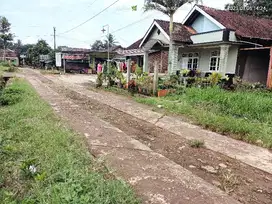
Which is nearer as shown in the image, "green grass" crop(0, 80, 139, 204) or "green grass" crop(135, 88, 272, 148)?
"green grass" crop(0, 80, 139, 204)

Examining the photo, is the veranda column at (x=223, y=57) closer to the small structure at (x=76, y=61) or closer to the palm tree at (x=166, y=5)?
the palm tree at (x=166, y=5)

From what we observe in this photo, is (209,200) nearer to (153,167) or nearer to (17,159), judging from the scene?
(153,167)

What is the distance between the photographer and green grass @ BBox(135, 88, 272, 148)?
504 centimetres

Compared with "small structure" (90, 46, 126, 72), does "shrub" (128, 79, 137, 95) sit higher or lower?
lower

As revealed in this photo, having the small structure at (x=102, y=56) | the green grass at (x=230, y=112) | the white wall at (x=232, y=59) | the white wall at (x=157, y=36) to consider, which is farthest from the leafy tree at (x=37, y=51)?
the green grass at (x=230, y=112)

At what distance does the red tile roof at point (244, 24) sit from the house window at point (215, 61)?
1723 millimetres

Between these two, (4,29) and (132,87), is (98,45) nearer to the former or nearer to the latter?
(4,29)

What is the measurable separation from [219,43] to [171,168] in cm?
1075

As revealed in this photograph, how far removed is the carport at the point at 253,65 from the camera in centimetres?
1319

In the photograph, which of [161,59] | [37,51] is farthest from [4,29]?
[161,59]

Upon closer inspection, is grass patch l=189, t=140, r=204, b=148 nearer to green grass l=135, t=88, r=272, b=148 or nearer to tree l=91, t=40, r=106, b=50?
green grass l=135, t=88, r=272, b=148

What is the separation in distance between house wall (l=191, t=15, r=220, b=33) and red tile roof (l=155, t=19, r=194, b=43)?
577 millimetres

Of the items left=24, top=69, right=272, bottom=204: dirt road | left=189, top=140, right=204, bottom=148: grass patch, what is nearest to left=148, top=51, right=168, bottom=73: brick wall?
left=24, top=69, right=272, bottom=204: dirt road

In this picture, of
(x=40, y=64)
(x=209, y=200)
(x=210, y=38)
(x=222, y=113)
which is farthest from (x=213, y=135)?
(x=40, y=64)
